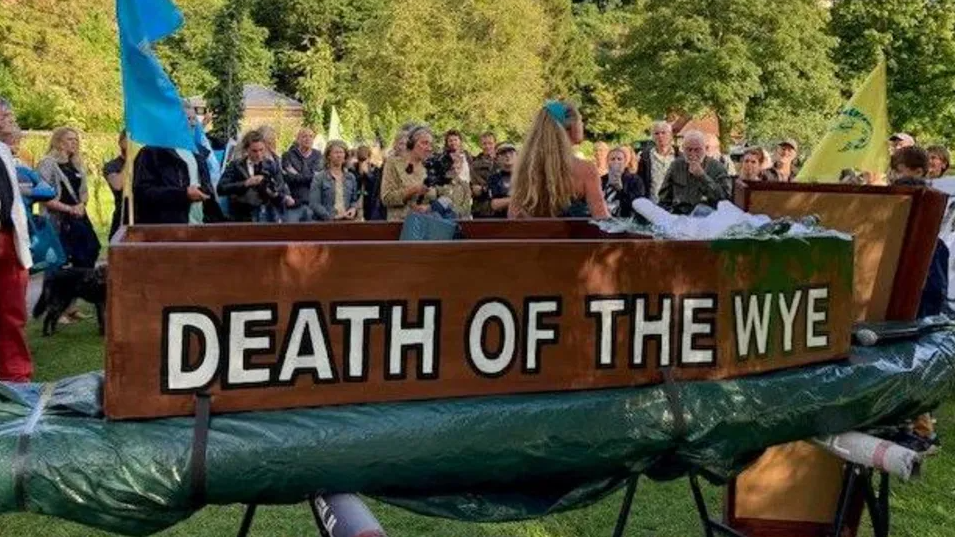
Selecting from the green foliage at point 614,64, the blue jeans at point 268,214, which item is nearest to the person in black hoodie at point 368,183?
the blue jeans at point 268,214

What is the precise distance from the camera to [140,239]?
3.13m

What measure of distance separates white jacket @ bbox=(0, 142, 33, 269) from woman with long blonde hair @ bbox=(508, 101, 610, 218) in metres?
3.40

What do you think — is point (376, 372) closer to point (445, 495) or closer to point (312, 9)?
point (445, 495)

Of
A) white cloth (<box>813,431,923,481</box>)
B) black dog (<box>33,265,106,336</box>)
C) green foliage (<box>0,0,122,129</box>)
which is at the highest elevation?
green foliage (<box>0,0,122,129</box>)

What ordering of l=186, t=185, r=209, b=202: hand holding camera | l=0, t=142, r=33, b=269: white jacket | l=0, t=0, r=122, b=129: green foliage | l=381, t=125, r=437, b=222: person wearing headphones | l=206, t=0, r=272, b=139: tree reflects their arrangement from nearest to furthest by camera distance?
l=0, t=142, r=33, b=269: white jacket, l=186, t=185, r=209, b=202: hand holding camera, l=381, t=125, r=437, b=222: person wearing headphones, l=0, t=0, r=122, b=129: green foliage, l=206, t=0, r=272, b=139: tree

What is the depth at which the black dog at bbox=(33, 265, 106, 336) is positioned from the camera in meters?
8.62

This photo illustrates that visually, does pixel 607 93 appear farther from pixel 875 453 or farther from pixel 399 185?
pixel 875 453

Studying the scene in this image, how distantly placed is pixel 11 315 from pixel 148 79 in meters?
3.47

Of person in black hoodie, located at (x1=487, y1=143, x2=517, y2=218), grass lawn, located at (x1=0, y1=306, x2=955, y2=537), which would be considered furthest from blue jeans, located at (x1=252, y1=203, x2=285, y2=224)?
grass lawn, located at (x1=0, y1=306, x2=955, y2=537)

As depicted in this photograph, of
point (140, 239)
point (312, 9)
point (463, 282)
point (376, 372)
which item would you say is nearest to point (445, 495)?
point (376, 372)

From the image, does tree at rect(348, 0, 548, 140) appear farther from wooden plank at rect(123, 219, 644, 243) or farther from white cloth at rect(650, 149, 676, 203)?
wooden plank at rect(123, 219, 644, 243)

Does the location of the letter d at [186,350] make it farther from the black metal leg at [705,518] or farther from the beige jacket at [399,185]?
the beige jacket at [399,185]

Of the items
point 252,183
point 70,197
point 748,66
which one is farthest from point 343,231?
point 748,66

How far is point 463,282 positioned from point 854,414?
1.35 meters
